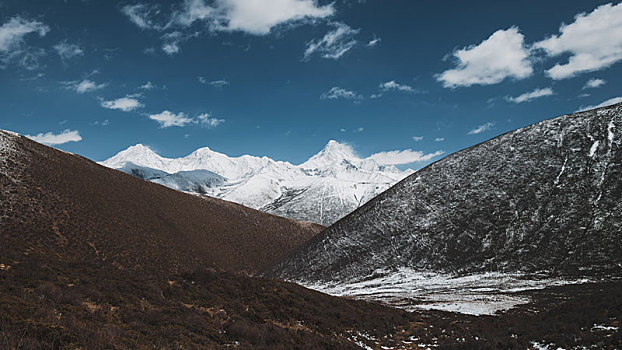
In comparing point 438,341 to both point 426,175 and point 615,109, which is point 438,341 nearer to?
point 426,175

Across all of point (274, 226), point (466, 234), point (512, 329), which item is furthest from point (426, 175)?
point (512, 329)

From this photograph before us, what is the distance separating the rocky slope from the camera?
57188mm

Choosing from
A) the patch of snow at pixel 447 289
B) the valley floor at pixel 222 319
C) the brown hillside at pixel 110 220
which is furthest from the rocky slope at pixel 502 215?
the valley floor at pixel 222 319

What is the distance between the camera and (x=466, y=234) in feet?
227

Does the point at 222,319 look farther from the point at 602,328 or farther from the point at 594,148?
the point at 594,148

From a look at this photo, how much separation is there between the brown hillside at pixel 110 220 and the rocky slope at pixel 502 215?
1638 cm

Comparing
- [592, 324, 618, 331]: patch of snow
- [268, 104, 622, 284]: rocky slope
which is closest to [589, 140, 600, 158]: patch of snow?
[268, 104, 622, 284]: rocky slope

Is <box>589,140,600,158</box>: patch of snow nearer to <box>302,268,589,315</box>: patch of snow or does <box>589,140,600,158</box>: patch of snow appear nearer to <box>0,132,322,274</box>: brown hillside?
<box>302,268,589,315</box>: patch of snow

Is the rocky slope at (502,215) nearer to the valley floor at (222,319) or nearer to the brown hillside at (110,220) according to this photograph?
the brown hillside at (110,220)

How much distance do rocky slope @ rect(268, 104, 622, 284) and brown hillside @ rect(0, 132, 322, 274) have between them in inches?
645

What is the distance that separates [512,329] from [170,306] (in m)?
19.7

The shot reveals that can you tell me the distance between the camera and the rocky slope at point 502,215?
5719cm

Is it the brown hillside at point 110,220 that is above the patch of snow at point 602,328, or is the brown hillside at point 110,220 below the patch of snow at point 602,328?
above

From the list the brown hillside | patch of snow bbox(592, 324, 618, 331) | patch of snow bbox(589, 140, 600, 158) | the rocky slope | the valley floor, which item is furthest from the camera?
patch of snow bbox(589, 140, 600, 158)
